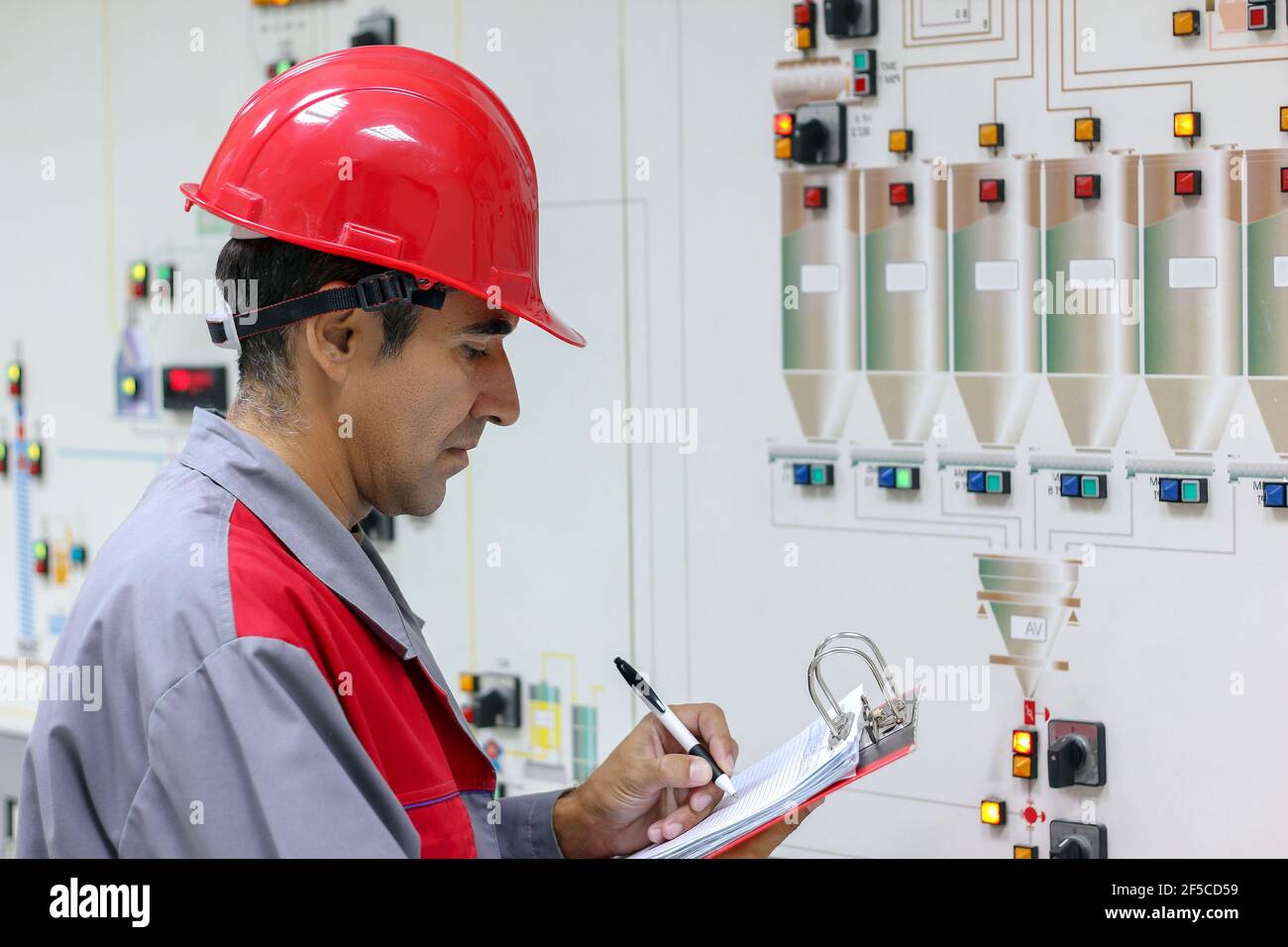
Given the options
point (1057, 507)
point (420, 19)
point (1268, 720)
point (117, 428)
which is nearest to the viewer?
point (1268, 720)

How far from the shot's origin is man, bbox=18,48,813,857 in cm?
96

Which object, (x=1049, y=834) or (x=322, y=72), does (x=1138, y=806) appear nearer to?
(x=1049, y=834)

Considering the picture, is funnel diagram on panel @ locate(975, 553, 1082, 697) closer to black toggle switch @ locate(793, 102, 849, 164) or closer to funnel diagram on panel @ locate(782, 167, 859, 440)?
funnel diagram on panel @ locate(782, 167, 859, 440)

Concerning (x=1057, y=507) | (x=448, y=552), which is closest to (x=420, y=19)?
(x=448, y=552)

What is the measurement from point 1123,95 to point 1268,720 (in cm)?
81

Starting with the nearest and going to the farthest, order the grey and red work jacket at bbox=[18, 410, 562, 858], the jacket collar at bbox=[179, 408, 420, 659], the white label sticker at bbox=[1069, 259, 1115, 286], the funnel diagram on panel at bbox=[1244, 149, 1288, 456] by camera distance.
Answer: the grey and red work jacket at bbox=[18, 410, 562, 858], the jacket collar at bbox=[179, 408, 420, 659], the funnel diagram on panel at bbox=[1244, 149, 1288, 456], the white label sticker at bbox=[1069, 259, 1115, 286]

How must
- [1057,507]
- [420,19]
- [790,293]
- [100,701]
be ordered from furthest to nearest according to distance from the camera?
[420,19]
[790,293]
[1057,507]
[100,701]

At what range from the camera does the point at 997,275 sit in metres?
1.86

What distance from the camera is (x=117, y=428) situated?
261 cm

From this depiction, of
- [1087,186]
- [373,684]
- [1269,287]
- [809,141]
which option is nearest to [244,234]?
[373,684]

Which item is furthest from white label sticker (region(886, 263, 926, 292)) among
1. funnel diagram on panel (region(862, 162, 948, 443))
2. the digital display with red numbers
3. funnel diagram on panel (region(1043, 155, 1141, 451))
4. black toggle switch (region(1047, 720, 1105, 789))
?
the digital display with red numbers

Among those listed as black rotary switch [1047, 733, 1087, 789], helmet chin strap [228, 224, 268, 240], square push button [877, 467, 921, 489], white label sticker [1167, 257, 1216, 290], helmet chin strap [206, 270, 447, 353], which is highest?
white label sticker [1167, 257, 1216, 290]

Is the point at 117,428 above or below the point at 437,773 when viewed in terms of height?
above

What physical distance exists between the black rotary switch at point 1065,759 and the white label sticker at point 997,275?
23.6 inches
